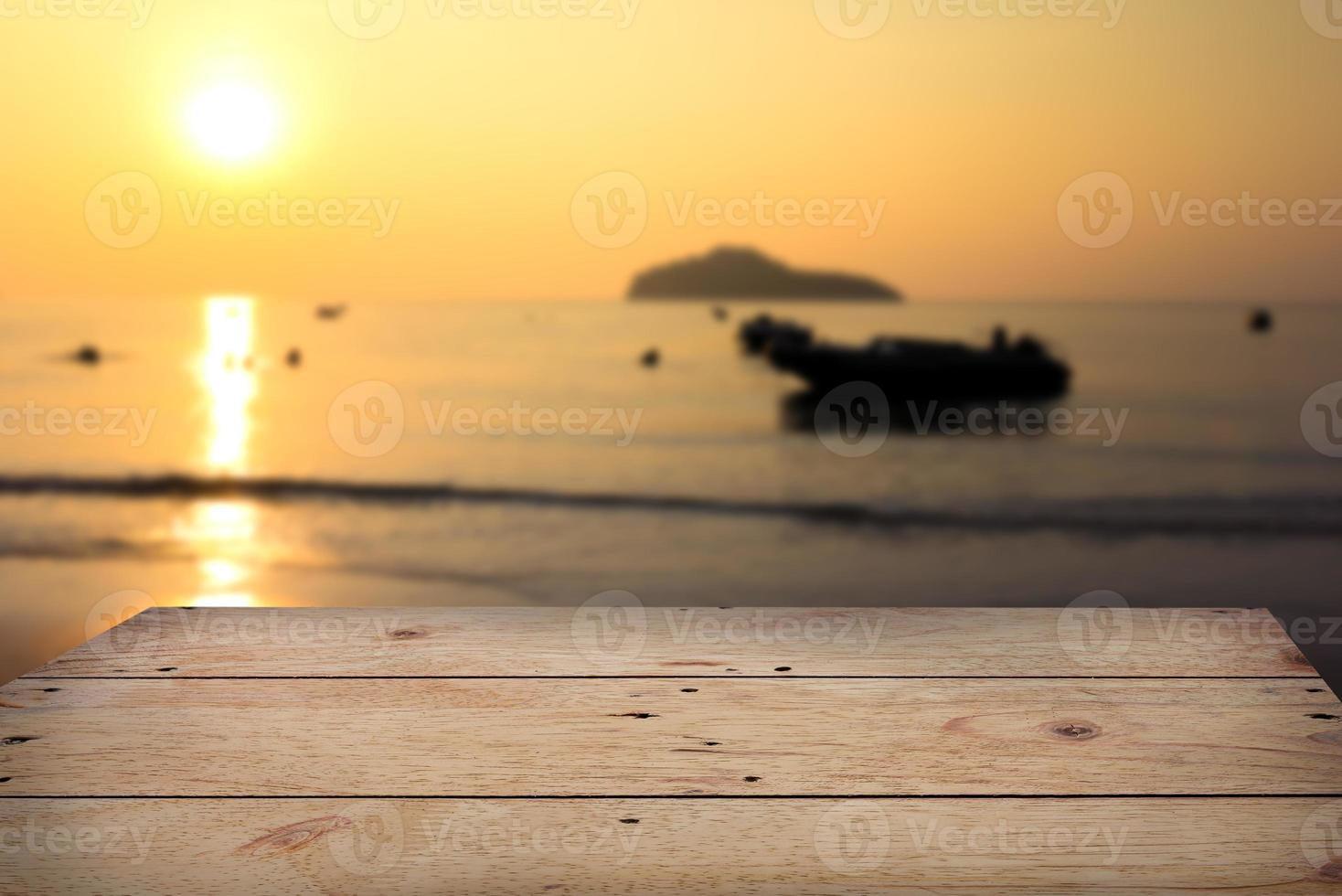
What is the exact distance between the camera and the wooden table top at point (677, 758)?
0.69 metres

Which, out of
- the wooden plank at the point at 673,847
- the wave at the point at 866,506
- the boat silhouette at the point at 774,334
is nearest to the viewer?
the wooden plank at the point at 673,847

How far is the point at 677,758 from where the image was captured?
2.75 feet

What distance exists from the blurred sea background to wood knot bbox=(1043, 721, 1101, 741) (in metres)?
2.42

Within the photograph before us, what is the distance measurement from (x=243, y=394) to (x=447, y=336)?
A: 6.37 feet

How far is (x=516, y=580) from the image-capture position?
15.3ft

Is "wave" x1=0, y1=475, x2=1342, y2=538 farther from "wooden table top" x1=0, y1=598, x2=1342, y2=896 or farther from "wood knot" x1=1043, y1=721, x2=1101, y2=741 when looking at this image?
"wood knot" x1=1043, y1=721, x2=1101, y2=741

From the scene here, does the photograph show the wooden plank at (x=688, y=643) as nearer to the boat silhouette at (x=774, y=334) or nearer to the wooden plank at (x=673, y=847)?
the wooden plank at (x=673, y=847)

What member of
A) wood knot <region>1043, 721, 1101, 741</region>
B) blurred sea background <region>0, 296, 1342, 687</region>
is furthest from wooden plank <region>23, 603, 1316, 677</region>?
blurred sea background <region>0, 296, 1342, 687</region>

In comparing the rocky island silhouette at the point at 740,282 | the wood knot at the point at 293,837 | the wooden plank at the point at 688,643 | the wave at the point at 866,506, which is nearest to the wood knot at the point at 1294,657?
the wooden plank at the point at 688,643

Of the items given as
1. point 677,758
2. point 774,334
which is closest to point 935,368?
point 774,334

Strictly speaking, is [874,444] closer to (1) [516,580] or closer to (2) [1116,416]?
(2) [1116,416]

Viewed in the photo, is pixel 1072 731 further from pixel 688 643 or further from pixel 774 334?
pixel 774 334

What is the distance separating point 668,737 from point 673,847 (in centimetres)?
18

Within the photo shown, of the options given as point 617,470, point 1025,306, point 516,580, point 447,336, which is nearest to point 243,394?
point 447,336
